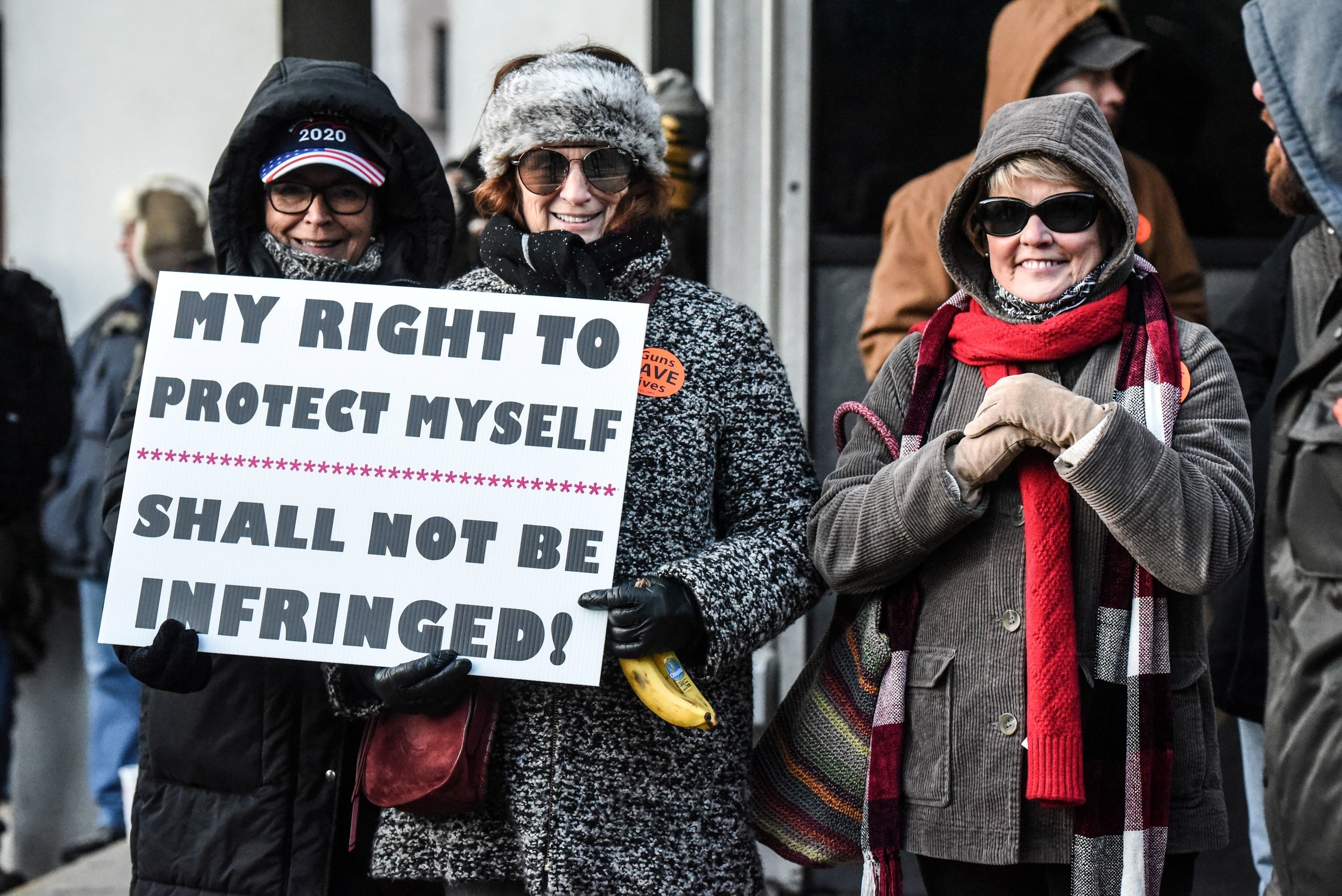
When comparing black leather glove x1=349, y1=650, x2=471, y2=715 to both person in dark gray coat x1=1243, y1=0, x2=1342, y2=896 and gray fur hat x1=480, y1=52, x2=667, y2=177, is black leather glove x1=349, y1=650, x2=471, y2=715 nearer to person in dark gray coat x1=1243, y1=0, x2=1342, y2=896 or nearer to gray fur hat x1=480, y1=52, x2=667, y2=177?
gray fur hat x1=480, y1=52, x2=667, y2=177

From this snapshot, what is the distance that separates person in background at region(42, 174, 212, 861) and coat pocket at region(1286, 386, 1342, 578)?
4.74 meters

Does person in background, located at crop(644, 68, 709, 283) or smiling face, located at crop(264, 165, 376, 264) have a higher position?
person in background, located at crop(644, 68, 709, 283)

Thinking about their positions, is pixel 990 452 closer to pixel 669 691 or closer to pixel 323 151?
pixel 669 691

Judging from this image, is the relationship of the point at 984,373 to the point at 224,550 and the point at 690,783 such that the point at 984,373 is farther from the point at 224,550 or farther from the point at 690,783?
the point at 224,550

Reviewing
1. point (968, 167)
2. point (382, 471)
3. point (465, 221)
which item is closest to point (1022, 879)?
point (382, 471)

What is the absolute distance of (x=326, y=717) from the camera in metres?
2.71

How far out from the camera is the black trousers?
242 centimetres

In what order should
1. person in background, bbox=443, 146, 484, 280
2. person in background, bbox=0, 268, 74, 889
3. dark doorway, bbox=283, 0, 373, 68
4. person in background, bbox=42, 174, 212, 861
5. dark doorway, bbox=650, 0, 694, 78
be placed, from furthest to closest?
dark doorway, bbox=650, 0, 694, 78
person in background, bbox=42, 174, 212, 861
dark doorway, bbox=283, 0, 373, 68
person in background, bbox=443, 146, 484, 280
person in background, bbox=0, 268, 74, 889

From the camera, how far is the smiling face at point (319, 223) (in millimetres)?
2840

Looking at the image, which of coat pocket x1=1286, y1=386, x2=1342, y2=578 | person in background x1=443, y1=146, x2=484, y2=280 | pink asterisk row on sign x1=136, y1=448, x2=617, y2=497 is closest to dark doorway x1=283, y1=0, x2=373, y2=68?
person in background x1=443, y1=146, x2=484, y2=280

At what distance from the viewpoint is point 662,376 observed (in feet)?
8.55

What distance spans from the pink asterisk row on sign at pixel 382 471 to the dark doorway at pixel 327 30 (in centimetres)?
292

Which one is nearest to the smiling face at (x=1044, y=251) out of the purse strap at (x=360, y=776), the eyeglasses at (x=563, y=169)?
the eyeglasses at (x=563, y=169)

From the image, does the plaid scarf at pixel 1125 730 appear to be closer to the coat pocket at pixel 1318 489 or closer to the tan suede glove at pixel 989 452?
the tan suede glove at pixel 989 452
